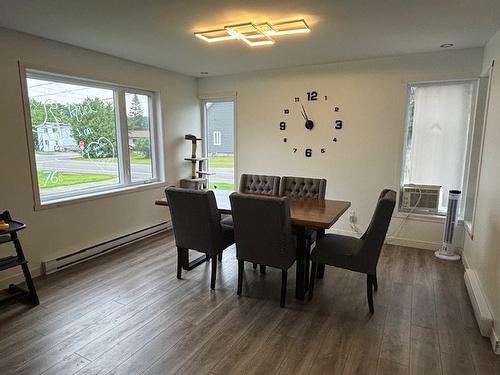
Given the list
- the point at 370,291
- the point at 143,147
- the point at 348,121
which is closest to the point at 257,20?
the point at 348,121

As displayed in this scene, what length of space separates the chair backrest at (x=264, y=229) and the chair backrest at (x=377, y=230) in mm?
606

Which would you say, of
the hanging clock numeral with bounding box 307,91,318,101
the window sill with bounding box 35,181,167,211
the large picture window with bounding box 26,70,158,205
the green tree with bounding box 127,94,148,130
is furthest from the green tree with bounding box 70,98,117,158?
the hanging clock numeral with bounding box 307,91,318,101

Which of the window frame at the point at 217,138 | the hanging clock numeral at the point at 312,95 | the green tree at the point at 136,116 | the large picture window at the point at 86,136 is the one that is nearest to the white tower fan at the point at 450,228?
the hanging clock numeral at the point at 312,95

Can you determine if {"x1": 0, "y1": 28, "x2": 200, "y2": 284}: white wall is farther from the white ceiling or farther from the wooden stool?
the wooden stool

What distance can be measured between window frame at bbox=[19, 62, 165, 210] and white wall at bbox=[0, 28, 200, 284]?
2.0 inches

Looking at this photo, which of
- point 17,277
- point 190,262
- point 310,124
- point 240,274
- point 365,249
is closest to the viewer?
point 365,249

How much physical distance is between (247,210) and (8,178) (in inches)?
92.9

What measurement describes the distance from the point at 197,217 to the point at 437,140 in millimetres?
3219

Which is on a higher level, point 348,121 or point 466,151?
point 348,121

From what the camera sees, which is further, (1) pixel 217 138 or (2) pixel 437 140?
(1) pixel 217 138

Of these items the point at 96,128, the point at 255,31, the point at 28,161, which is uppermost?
the point at 255,31

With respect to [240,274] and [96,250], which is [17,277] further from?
[240,274]

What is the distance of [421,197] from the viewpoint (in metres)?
4.16

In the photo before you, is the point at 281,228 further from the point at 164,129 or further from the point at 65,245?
the point at 164,129
